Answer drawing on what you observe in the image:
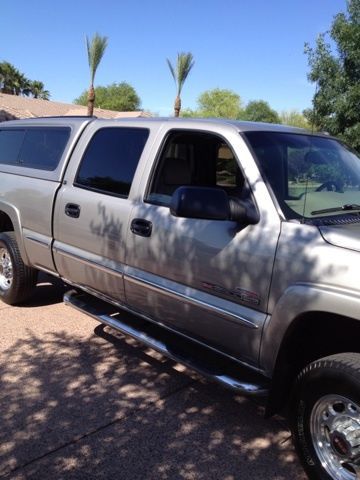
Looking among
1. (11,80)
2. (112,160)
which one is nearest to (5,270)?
(112,160)

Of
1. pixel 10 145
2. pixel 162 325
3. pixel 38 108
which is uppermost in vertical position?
pixel 38 108

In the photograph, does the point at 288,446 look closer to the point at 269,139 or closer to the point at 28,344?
the point at 269,139

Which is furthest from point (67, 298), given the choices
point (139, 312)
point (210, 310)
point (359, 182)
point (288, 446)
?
point (359, 182)

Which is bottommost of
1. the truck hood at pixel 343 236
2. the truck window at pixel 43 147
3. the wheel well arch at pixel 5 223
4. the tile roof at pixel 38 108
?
the wheel well arch at pixel 5 223

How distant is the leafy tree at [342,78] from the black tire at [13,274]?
8.25m

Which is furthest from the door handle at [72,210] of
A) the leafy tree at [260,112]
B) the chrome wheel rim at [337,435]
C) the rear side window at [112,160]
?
the leafy tree at [260,112]

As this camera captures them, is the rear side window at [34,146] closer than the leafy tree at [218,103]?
Yes

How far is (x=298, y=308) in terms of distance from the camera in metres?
2.58

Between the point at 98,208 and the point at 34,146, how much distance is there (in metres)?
1.61

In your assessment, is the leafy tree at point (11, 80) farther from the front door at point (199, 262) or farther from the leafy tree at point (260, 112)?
the front door at point (199, 262)

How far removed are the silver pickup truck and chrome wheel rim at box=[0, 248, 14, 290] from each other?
776mm

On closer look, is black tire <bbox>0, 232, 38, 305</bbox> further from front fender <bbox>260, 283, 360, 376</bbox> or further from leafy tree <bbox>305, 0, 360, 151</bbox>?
leafy tree <bbox>305, 0, 360, 151</bbox>

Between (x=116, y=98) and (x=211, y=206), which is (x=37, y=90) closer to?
(x=116, y=98)

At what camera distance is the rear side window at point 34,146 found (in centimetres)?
476
